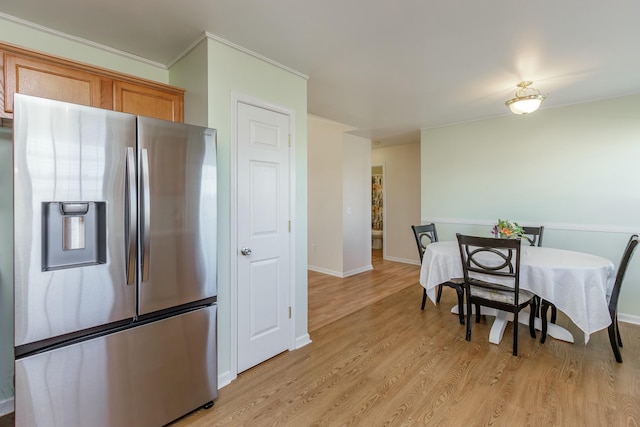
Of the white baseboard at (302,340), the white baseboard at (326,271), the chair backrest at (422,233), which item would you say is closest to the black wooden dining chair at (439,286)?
the chair backrest at (422,233)

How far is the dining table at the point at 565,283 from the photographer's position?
2.28 meters

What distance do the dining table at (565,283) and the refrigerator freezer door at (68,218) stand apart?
2.81 m

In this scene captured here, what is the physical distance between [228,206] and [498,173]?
371cm

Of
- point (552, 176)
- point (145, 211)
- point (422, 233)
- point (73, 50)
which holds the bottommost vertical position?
point (422, 233)

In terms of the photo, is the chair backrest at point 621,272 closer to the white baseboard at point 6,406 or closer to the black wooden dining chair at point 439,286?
the black wooden dining chair at point 439,286

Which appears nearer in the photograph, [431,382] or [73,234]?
[73,234]

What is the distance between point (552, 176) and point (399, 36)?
2.90m

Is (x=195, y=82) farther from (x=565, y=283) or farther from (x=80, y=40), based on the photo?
(x=565, y=283)

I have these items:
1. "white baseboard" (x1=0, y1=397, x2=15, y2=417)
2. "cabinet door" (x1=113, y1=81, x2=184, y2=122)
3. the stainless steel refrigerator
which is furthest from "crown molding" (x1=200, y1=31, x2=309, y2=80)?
"white baseboard" (x1=0, y1=397, x2=15, y2=417)

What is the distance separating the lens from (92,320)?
4.64 ft

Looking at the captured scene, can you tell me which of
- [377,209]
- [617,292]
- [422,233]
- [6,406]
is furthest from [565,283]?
[377,209]

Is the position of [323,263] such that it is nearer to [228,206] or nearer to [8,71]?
[228,206]

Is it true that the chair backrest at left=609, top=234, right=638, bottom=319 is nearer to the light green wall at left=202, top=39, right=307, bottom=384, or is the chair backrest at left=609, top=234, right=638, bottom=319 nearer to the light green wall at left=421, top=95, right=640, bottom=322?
the light green wall at left=421, top=95, right=640, bottom=322

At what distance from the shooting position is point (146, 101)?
208 cm
